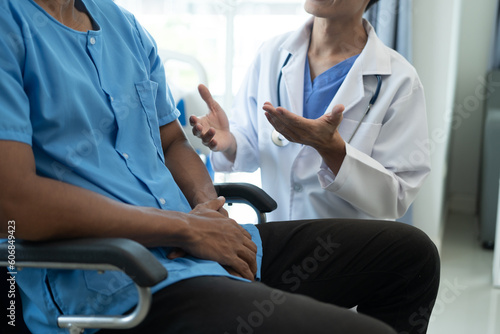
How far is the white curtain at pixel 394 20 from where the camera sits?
2617mm

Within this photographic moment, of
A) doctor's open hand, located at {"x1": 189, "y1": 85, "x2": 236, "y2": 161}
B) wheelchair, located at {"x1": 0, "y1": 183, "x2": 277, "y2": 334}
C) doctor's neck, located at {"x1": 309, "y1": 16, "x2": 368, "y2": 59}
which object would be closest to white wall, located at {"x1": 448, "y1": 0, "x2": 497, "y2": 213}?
doctor's neck, located at {"x1": 309, "y1": 16, "x2": 368, "y2": 59}

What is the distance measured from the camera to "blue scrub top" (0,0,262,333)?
0.96 m

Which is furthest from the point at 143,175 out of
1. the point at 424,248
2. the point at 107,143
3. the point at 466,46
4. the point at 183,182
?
the point at 466,46

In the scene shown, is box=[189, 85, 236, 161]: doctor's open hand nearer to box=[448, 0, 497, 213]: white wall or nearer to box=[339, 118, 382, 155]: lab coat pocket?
box=[339, 118, 382, 155]: lab coat pocket

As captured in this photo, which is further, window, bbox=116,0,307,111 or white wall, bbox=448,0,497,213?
white wall, bbox=448,0,497,213

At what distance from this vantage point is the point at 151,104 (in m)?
1.23

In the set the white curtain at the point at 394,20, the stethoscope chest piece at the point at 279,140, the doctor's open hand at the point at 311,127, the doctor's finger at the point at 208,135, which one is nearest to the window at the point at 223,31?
the white curtain at the point at 394,20

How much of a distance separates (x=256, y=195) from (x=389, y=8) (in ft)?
5.22

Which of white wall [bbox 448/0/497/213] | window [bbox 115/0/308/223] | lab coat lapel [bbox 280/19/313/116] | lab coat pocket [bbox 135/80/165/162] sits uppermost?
lab coat pocket [bbox 135/80/165/162]

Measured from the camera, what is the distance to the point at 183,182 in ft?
4.41

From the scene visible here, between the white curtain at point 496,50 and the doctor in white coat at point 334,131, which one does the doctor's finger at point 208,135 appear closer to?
the doctor in white coat at point 334,131

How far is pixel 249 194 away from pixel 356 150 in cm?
32

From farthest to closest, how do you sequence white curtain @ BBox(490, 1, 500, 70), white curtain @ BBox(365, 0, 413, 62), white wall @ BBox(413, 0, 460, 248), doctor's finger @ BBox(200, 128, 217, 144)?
white curtain @ BBox(490, 1, 500, 70) → white wall @ BBox(413, 0, 460, 248) → white curtain @ BBox(365, 0, 413, 62) → doctor's finger @ BBox(200, 128, 217, 144)

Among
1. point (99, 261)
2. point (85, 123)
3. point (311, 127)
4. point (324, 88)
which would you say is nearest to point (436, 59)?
point (324, 88)
